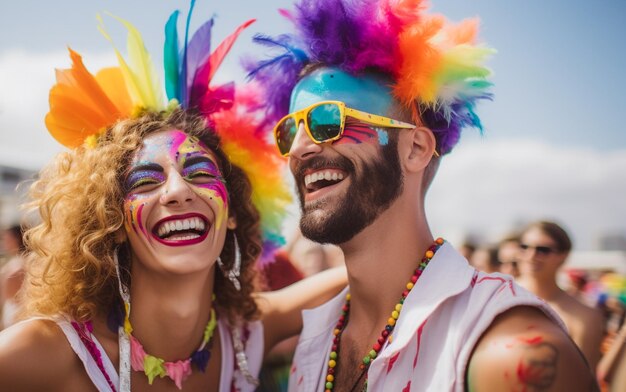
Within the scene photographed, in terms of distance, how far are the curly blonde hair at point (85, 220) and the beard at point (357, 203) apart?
27.4 inches

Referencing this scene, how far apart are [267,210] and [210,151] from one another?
0.63 metres

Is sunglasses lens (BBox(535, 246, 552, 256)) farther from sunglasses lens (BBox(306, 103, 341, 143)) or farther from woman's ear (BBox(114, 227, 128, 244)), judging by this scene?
woman's ear (BBox(114, 227, 128, 244))

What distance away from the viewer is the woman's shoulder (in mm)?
2014

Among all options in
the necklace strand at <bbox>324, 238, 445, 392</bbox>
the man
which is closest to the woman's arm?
the man

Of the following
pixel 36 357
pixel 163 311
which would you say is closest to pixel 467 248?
pixel 163 311

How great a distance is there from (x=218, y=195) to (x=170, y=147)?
0.33 m

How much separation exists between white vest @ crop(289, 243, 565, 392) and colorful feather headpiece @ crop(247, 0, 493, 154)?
0.68 meters

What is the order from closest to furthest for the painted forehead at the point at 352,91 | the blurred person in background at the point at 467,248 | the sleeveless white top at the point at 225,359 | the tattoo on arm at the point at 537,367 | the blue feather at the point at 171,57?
the tattoo on arm at the point at 537,367
the sleeveless white top at the point at 225,359
the painted forehead at the point at 352,91
the blue feather at the point at 171,57
the blurred person in background at the point at 467,248

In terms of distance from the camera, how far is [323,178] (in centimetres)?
247

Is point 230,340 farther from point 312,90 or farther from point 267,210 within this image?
point 312,90

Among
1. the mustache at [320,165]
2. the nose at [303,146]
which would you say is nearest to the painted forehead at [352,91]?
the nose at [303,146]

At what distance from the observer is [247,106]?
3.04 meters

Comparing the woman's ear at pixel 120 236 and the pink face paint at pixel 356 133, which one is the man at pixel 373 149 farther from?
the woman's ear at pixel 120 236

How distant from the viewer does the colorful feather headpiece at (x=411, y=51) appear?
241cm
